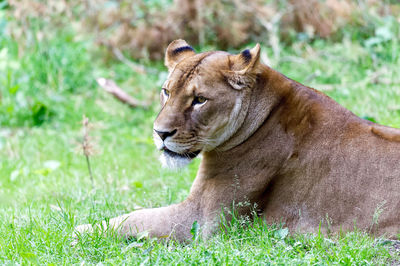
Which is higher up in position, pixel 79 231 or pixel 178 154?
pixel 178 154

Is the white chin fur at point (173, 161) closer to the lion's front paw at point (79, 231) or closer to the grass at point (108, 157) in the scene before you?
the grass at point (108, 157)

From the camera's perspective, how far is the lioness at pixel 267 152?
3.91m

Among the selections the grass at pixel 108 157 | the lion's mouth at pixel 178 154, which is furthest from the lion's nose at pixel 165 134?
the grass at pixel 108 157

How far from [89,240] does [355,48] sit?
650 centimetres

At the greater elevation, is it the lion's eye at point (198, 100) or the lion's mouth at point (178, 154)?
the lion's eye at point (198, 100)

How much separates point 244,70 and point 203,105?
37 centimetres

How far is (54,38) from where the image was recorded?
34.6 feet

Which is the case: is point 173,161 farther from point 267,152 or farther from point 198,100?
point 267,152

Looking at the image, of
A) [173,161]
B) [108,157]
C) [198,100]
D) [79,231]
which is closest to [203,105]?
[198,100]

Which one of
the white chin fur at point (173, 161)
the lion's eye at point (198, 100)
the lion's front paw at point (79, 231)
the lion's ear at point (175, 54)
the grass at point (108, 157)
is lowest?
the grass at point (108, 157)

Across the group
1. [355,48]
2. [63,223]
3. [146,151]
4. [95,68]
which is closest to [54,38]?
[95,68]

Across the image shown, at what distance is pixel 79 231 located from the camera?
4051mm

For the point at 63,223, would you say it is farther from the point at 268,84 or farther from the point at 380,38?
the point at 380,38

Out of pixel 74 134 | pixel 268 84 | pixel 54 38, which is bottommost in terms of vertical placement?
pixel 74 134
